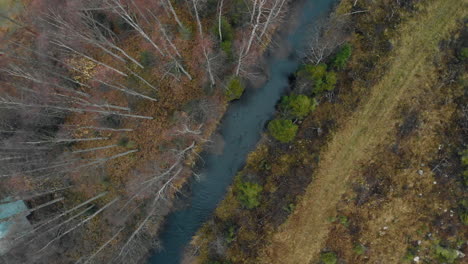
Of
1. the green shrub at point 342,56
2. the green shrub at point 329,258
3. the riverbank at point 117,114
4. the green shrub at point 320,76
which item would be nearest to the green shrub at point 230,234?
the riverbank at point 117,114

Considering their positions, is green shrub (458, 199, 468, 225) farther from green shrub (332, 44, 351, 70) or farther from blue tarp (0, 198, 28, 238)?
blue tarp (0, 198, 28, 238)

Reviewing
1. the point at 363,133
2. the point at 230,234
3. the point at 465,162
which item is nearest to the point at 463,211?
the point at 465,162

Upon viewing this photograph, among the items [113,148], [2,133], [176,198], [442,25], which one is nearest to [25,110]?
[2,133]

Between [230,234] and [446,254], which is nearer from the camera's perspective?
[446,254]

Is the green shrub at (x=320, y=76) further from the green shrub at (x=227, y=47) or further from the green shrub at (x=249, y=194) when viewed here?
the green shrub at (x=249, y=194)

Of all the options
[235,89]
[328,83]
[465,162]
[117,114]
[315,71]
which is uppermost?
[117,114]

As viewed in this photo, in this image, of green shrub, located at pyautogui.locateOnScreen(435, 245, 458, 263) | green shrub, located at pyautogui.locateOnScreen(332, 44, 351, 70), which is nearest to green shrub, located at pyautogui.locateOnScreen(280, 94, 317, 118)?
green shrub, located at pyautogui.locateOnScreen(332, 44, 351, 70)

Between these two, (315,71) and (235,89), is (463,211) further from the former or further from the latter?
(235,89)
